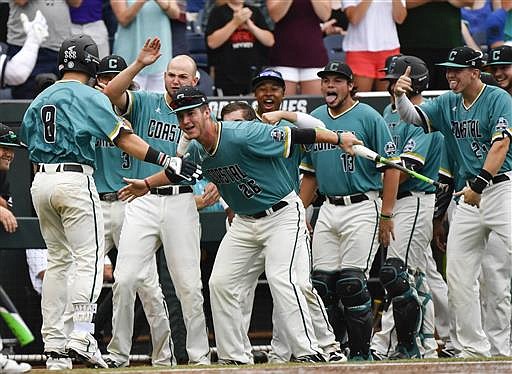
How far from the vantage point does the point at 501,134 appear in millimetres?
9586

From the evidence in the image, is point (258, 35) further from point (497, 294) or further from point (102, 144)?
point (497, 294)

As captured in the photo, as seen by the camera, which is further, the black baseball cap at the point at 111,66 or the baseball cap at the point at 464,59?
the black baseball cap at the point at 111,66

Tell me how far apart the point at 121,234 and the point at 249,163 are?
4.68ft

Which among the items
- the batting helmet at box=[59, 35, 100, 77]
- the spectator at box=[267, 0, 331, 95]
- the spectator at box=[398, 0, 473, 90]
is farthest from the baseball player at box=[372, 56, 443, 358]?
the batting helmet at box=[59, 35, 100, 77]

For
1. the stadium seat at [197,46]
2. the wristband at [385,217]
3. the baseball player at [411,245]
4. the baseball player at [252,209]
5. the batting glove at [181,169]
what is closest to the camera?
the batting glove at [181,169]

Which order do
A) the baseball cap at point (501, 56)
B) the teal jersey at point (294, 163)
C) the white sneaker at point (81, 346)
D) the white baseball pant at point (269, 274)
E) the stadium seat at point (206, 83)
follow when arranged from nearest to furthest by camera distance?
the white sneaker at point (81, 346), the white baseball pant at point (269, 274), the teal jersey at point (294, 163), the baseball cap at point (501, 56), the stadium seat at point (206, 83)

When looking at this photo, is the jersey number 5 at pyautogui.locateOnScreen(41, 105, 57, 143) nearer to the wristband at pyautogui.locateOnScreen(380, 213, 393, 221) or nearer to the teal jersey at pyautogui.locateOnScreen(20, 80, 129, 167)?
the teal jersey at pyautogui.locateOnScreen(20, 80, 129, 167)

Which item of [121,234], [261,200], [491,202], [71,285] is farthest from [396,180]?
[71,285]

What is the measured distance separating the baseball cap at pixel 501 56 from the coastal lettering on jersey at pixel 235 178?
109 inches

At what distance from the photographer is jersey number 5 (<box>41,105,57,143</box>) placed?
28.4ft

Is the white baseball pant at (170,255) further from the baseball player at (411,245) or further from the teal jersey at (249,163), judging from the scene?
the baseball player at (411,245)

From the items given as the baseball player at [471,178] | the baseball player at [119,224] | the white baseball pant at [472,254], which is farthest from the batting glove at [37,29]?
the white baseball pant at [472,254]

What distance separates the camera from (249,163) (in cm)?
880

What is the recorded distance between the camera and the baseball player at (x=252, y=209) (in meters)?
8.64
